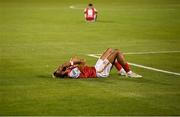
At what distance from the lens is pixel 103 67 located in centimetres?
1620

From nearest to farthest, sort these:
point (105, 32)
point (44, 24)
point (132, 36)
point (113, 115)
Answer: point (113, 115) < point (132, 36) < point (105, 32) < point (44, 24)

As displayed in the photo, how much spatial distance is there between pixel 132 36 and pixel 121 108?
17.0 meters

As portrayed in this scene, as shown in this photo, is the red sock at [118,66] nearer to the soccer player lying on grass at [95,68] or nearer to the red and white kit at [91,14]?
the soccer player lying on grass at [95,68]

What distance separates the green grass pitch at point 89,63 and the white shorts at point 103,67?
0.24 m

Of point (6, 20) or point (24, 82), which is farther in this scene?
point (6, 20)

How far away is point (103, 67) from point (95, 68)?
25 centimetres

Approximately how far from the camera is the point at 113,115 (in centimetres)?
1195

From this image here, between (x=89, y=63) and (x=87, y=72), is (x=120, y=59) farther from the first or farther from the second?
(x=89, y=63)

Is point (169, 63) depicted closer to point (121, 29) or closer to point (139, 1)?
point (121, 29)

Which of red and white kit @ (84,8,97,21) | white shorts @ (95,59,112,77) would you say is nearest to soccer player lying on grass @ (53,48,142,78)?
white shorts @ (95,59,112,77)

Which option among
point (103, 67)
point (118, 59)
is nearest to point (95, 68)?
point (103, 67)

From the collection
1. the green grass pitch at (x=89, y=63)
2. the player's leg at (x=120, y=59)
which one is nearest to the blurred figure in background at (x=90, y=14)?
the green grass pitch at (x=89, y=63)

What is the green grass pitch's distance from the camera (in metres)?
12.8

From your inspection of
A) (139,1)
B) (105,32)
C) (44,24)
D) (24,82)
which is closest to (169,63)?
(24,82)
